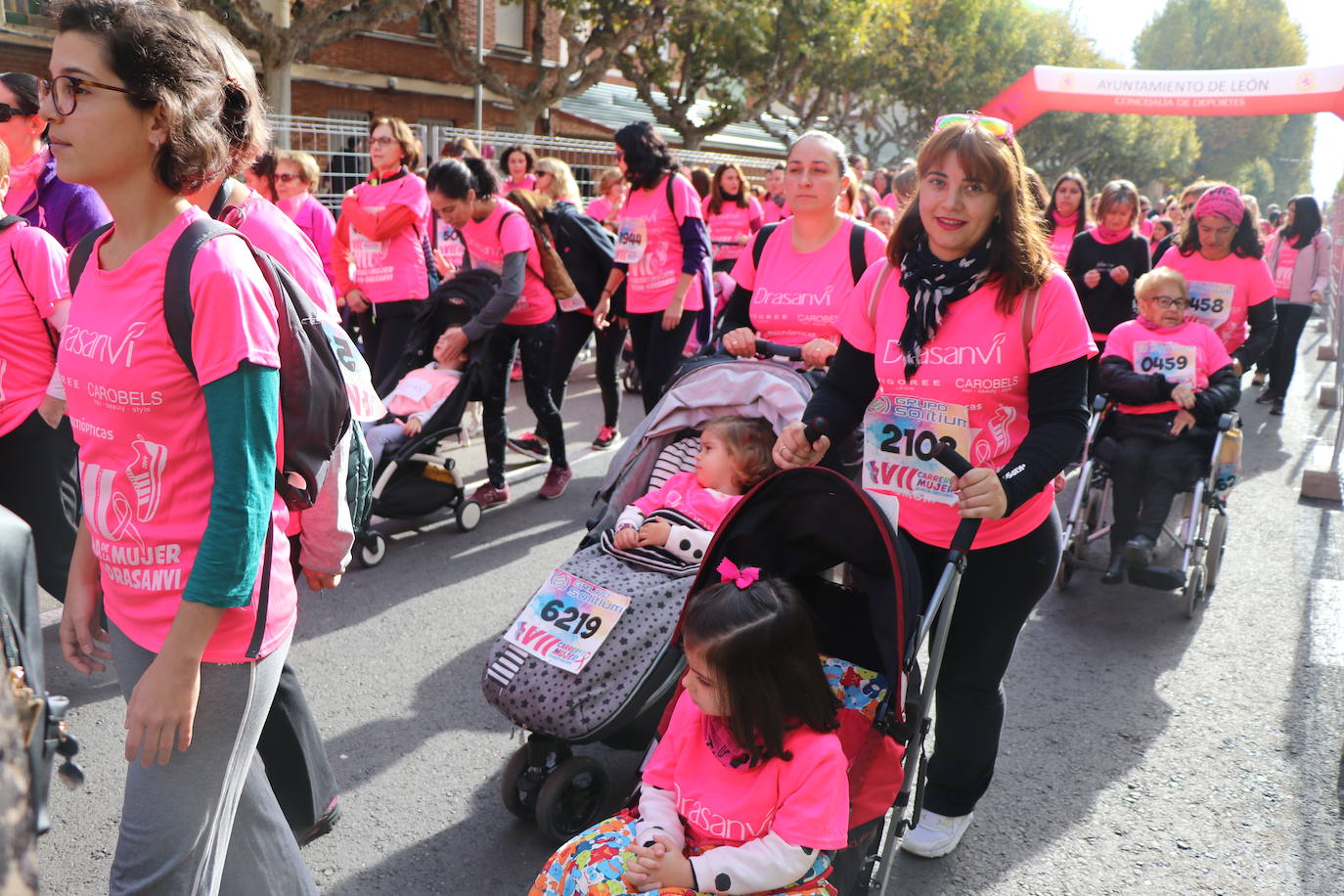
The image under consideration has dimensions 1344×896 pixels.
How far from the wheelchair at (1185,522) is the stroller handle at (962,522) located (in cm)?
282

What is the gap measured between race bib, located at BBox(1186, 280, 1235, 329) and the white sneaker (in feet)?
13.1

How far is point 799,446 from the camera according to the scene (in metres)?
2.90

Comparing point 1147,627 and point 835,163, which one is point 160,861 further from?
point 1147,627

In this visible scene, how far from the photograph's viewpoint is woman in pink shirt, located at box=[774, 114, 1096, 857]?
2.67 meters

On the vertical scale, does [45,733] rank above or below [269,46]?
below

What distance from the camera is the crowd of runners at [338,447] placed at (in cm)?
174

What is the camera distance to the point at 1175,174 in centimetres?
6444

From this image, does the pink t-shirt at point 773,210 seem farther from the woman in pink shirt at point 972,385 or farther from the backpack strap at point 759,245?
the woman in pink shirt at point 972,385

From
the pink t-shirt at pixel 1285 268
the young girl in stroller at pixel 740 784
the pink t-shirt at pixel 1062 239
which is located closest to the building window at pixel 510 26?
the pink t-shirt at pixel 1285 268

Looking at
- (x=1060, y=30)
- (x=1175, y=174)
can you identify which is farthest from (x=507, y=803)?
(x=1175, y=174)

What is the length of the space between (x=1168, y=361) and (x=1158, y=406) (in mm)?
258

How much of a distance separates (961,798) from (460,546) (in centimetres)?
346

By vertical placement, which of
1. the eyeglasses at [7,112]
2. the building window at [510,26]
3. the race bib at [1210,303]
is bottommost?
the race bib at [1210,303]

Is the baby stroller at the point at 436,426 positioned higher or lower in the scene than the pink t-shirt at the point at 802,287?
lower
